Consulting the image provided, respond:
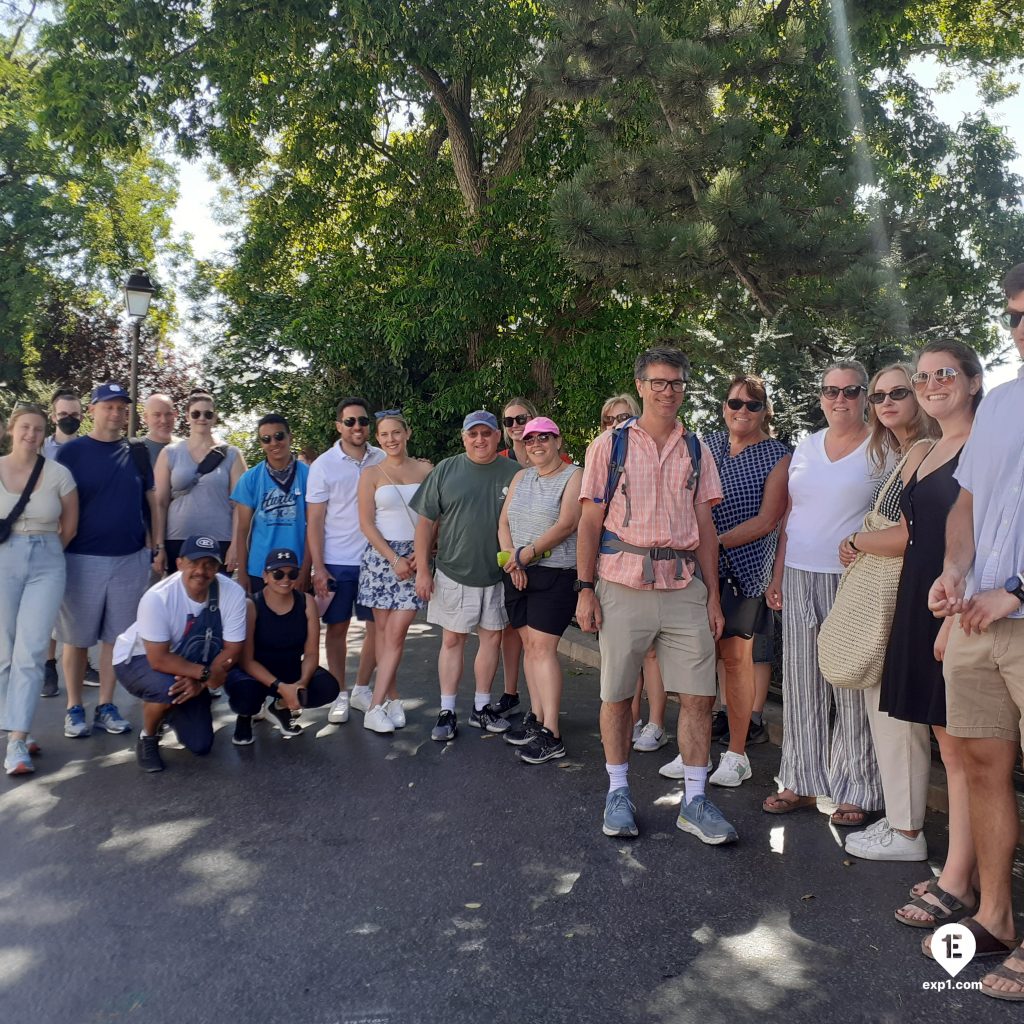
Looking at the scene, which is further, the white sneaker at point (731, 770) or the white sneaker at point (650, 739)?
the white sneaker at point (650, 739)

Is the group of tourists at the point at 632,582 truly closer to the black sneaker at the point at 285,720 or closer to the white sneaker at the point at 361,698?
the black sneaker at the point at 285,720

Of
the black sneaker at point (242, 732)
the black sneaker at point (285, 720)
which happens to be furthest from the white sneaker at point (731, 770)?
the black sneaker at point (242, 732)

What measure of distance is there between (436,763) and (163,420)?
11.3 feet

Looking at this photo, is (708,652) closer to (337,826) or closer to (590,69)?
(337,826)

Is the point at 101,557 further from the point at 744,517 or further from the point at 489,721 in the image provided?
the point at 744,517

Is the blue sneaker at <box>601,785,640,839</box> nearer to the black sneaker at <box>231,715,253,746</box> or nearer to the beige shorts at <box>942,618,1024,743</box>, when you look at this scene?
the beige shorts at <box>942,618,1024,743</box>

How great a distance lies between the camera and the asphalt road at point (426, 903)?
10.4 feet

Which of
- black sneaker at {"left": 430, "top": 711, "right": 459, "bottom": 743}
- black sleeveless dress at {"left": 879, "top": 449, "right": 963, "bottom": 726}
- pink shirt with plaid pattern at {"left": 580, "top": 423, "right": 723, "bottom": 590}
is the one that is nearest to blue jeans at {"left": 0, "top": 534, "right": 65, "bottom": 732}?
black sneaker at {"left": 430, "top": 711, "right": 459, "bottom": 743}

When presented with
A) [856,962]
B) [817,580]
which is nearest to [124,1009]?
[856,962]

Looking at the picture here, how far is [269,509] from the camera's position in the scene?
6719 millimetres

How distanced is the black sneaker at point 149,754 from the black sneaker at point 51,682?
2.08 metres

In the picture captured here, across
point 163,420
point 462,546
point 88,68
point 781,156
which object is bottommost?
Result: point 462,546

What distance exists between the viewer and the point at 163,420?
7414mm

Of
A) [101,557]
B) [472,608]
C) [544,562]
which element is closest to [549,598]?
[544,562]
